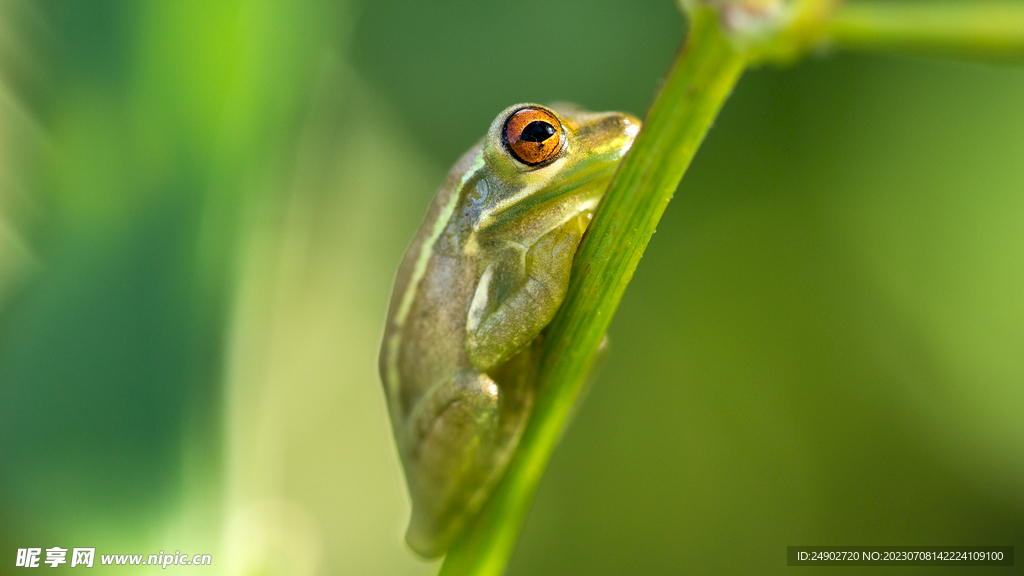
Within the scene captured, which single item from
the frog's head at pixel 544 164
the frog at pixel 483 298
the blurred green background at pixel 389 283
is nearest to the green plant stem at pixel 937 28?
the frog at pixel 483 298

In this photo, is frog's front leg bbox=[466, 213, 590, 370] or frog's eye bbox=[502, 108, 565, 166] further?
frog's eye bbox=[502, 108, 565, 166]

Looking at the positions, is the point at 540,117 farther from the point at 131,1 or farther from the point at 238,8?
the point at 131,1

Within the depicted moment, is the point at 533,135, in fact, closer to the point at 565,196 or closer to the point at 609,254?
the point at 565,196

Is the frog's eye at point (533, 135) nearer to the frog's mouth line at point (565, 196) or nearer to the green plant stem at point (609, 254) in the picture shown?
the frog's mouth line at point (565, 196)

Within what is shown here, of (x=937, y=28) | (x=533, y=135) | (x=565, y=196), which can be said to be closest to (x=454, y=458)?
(x=565, y=196)

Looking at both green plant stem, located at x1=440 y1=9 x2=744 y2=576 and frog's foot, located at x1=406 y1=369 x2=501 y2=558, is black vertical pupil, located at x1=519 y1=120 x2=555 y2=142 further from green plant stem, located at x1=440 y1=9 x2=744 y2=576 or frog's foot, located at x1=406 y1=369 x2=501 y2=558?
frog's foot, located at x1=406 y1=369 x2=501 y2=558

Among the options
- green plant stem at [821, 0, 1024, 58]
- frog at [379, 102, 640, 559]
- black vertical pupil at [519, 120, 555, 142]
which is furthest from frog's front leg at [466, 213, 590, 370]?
green plant stem at [821, 0, 1024, 58]
